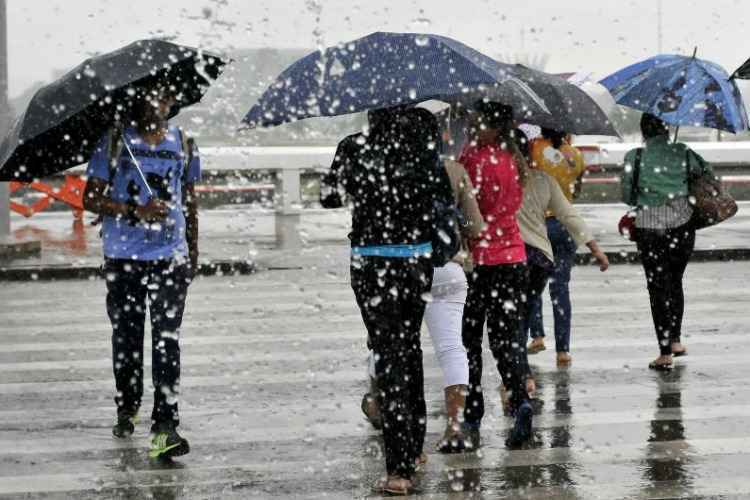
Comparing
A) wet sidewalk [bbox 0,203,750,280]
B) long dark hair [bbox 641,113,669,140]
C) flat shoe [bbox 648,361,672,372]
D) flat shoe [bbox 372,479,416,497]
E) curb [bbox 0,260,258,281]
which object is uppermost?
long dark hair [bbox 641,113,669,140]

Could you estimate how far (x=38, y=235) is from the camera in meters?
20.4

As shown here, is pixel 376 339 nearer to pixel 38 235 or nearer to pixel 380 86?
pixel 380 86

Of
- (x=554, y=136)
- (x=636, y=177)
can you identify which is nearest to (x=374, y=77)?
(x=554, y=136)

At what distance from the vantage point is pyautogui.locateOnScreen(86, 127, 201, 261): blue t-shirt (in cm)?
686

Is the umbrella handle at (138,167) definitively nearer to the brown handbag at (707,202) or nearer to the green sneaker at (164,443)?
the green sneaker at (164,443)

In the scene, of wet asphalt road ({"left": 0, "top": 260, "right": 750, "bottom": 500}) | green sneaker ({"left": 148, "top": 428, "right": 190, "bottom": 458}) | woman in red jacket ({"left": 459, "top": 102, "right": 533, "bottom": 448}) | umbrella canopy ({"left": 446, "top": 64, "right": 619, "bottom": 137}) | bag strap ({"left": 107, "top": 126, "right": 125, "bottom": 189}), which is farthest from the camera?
umbrella canopy ({"left": 446, "top": 64, "right": 619, "bottom": 137})

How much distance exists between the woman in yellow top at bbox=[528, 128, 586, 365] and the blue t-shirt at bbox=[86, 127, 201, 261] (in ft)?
9.95

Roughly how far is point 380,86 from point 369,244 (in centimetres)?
65

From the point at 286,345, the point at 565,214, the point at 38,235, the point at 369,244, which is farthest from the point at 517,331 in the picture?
the point at 38,235

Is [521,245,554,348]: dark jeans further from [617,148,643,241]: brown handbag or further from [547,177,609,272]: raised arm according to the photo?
[617,148,643,241]: brown handbag

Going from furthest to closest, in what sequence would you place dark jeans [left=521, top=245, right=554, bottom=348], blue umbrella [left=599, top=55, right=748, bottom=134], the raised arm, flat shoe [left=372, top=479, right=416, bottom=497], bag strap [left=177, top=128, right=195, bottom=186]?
blue umbrella [left=599, top=55, right=748, bottom=134] < dark jeans [left=521, top=245, right=554, bottom=348] < the raised arm < bag strap [left=177, top=128, right=195, bottom=186] < flat shoe [left=372, top=479, right=416, bottom=497]

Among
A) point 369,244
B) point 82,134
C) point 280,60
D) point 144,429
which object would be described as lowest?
point 144,429

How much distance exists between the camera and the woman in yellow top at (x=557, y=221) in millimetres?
9297

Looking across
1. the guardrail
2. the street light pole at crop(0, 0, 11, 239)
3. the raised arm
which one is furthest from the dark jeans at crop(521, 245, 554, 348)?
the street light pole at crop(0, 0, 11, 239)
